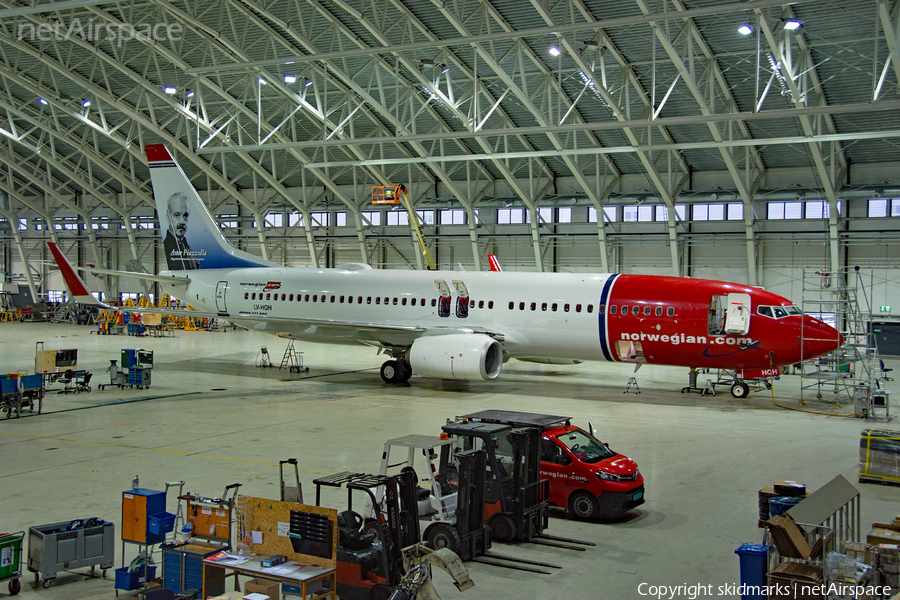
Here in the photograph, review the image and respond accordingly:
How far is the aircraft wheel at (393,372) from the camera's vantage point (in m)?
24.2

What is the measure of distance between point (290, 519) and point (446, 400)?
13.7 m

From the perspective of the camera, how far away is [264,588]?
7.02m

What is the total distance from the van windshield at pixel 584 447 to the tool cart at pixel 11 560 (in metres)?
6.80

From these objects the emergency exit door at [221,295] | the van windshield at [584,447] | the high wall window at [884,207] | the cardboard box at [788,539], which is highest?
the high wall window at [884,207]

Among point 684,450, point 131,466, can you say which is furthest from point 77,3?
point 684,450

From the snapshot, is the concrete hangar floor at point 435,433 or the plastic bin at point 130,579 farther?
the concrete hangar floor at point 435,433

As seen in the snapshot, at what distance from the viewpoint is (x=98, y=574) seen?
8406 mm

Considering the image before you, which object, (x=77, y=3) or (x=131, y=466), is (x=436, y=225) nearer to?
(x=77, y=3)

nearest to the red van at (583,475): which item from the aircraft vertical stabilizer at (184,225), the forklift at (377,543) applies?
the forklift at (377,543)

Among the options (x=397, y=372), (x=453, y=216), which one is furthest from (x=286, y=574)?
(x=453, y=216)

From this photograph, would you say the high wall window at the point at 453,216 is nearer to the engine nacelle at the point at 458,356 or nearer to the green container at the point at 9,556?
the engine nacelle at the point at 458,356

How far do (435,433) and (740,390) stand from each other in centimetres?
1067

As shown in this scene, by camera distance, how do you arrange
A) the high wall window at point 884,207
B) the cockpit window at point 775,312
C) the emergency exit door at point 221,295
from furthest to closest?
the high wall window at point 884,207
the emergency exit door at point 221,295
the cockpit window at point 775,312

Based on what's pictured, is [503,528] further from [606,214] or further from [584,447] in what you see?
[606,214]
